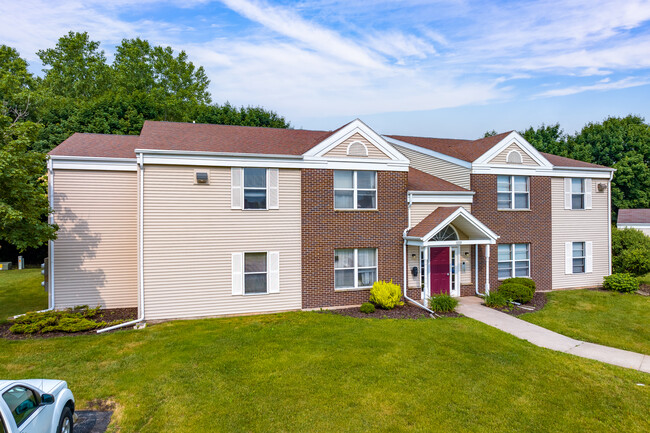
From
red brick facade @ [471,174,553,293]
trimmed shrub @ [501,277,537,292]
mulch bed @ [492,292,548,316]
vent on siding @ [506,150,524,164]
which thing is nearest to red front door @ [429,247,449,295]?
red brick facade @ [471,174,553,293]

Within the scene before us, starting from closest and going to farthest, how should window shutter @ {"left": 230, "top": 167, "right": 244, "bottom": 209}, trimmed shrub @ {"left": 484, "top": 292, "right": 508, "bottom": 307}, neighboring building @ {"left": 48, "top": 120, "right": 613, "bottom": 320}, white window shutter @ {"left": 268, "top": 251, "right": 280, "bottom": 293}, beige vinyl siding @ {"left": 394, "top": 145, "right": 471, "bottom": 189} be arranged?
neighboring building @ {"left": 48, "top": 120, "right": 613, "bottom": 320}, window shutter @ {"left": 230, "top": 167, "right": 244, "bottom": 209}, white window shutter @ {"left": 268, "top": 251, "right": 280, "bottom": 293}, trimmed shrub @ {"left": 484, "top": 292, "right": 508, "bottom": 307}, beige vinyl siding @ {"left": 394, "top": 145, "right": 471, "bottom": 189}

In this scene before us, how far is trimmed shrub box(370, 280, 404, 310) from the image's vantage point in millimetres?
13625

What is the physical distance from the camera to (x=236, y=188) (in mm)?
13297

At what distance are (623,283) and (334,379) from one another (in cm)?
1634

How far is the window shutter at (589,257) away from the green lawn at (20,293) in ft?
82.3

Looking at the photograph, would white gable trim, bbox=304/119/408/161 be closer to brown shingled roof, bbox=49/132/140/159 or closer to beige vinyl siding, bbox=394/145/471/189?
beige vinyl siding, bbox=394/145/471/189

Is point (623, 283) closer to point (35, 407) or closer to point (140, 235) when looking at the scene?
point (140, 235)

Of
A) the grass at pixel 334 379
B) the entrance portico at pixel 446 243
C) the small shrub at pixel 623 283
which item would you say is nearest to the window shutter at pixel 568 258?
the small shrub at pixel 623 283

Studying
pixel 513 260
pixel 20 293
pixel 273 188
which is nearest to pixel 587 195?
pixel 513 260

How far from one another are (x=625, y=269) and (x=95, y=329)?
24.1 metres

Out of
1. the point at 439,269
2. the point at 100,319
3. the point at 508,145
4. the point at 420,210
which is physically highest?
the point at 508,145

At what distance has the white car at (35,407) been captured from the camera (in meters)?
4.59

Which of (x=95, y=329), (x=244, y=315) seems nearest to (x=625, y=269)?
(x=244, y=315)

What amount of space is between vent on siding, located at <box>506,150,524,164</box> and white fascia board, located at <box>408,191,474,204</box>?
2.72 m
